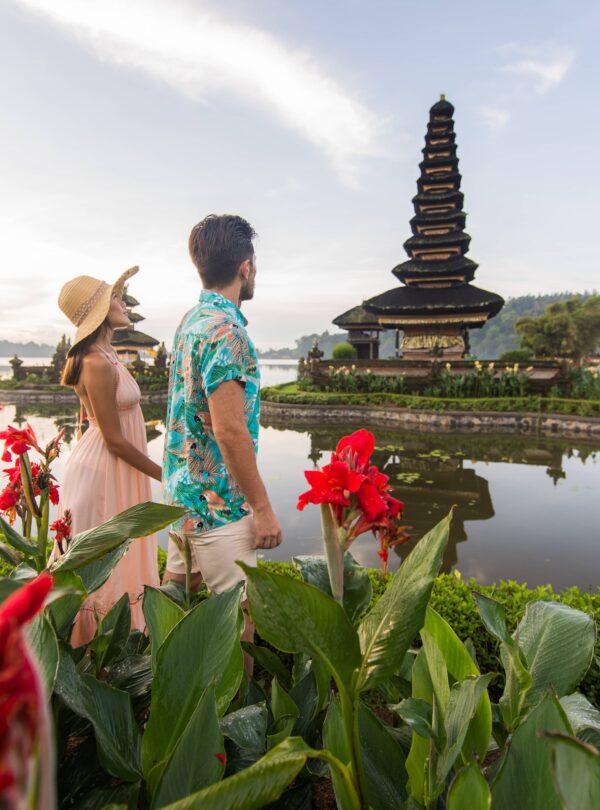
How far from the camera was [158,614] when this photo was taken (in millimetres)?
1102

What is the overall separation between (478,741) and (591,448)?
41.0ft

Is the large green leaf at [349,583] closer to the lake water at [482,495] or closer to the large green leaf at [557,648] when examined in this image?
the large green leaf at [557,648]

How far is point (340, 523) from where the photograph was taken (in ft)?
2.98

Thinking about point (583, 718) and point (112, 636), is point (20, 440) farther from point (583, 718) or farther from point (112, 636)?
point (583, 718)

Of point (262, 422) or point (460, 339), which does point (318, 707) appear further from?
point (460, 339)

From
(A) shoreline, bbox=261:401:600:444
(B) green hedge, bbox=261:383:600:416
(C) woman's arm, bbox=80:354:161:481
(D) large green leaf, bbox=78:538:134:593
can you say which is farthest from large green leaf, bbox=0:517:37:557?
(B) green hedge, bbox=261:383:600:416

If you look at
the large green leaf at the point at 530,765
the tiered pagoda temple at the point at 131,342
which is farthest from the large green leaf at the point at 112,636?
the tiered pagoda temple at the point at 131,342

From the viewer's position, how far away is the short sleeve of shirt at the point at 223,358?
1.75 meters

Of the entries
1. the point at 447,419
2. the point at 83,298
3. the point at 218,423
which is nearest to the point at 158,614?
the point at 218,423

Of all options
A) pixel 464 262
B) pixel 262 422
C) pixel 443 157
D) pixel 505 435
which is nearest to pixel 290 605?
pixel 505 435

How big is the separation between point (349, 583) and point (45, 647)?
663 mm

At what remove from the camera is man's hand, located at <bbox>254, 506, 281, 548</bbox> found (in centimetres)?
181

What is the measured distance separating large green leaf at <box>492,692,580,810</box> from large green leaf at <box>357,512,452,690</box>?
18 cm

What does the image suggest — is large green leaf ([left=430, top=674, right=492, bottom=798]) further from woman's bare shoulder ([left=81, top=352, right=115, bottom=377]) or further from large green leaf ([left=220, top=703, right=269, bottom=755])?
woman's bare shoulder ([left=81, top=352, right=115, bottom=377])
